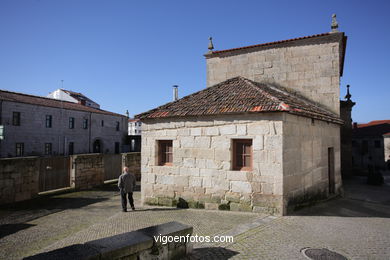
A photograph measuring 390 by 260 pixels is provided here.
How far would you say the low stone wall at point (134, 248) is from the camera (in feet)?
9.96

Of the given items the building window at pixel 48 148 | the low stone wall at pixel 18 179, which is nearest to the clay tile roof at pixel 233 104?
the low stone wall at pixel 18 179

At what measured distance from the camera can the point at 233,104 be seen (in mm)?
7680

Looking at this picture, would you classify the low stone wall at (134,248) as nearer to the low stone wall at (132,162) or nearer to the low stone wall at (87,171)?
the low stone wall at (87,171)

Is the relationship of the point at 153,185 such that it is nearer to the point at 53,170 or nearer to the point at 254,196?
the point at 254,196

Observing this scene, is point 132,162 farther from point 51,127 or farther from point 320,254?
point 51,127

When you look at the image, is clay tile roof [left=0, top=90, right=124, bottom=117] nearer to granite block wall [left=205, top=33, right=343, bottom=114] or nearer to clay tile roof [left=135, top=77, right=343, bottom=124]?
clay tile roof [left=135, top=77, right=343, bottom=124]

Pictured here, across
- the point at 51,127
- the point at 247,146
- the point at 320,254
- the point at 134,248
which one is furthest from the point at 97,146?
the point at 320,254

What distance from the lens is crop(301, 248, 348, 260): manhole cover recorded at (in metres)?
4.21

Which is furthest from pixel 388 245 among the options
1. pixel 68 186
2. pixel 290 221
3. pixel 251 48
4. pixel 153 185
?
pixel 68 186

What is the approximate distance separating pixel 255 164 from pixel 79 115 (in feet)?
94.6

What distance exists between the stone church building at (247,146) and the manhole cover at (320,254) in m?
2.10

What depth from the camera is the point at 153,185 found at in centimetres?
873

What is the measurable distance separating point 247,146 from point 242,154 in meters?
0.31

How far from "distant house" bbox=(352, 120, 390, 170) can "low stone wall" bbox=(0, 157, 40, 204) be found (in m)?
39.6
